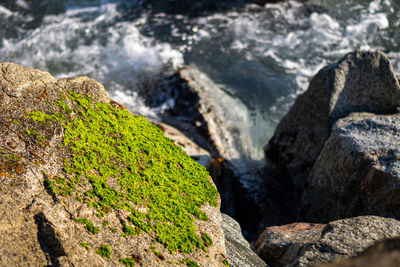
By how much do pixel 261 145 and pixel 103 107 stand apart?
21.9 ft

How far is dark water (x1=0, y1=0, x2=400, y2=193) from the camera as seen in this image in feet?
40.0

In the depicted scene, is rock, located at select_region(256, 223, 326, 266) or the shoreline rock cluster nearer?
the shoreline rock cluster

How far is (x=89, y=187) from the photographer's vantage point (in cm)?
465

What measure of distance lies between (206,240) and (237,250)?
891 millimetres

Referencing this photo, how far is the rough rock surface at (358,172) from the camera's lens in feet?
21.3

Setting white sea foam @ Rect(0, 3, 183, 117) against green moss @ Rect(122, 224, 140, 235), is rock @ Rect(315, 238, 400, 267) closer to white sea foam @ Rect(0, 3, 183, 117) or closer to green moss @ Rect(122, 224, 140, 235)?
green moss @ Rect(122, 224, 140, 235)

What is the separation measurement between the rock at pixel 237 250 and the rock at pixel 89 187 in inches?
16.8

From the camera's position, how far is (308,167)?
9242 millimetres

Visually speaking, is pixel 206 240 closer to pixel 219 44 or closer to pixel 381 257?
pixel 381 257

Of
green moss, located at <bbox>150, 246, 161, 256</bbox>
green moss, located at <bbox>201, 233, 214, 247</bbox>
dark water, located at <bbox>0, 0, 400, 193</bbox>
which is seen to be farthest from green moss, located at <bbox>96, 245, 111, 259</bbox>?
dark water, located at <bbox>0, 0, 400, 193</bbox>

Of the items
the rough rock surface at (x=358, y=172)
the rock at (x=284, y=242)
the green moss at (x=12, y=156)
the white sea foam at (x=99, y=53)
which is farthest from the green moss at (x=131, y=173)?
the white sea foam at (x=99, y=53)

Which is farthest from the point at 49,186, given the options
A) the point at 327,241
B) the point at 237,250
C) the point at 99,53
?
the point at 99,53

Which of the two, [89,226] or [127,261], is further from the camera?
[89,226]

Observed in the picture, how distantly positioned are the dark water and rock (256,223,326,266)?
3.18 metres
